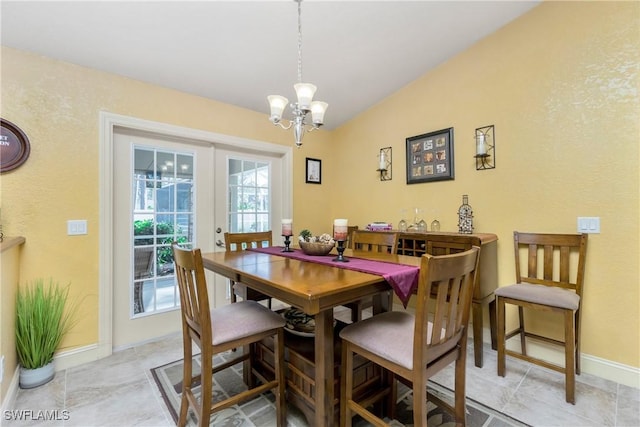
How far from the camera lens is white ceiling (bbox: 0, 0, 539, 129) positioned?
1857 mm

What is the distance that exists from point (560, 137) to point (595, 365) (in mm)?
1651

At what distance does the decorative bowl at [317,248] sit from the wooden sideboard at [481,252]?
0.97 m

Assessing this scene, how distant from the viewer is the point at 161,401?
1.78m

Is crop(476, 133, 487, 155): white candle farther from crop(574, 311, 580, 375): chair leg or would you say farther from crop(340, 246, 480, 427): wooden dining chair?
crop(340, 246, 480, 427): wooden dining chair

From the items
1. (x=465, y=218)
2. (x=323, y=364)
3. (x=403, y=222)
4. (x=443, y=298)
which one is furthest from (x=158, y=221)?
(x=465, y=218)

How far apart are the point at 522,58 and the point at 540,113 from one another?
1.60 ft

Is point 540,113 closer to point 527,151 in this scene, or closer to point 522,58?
point 527,151

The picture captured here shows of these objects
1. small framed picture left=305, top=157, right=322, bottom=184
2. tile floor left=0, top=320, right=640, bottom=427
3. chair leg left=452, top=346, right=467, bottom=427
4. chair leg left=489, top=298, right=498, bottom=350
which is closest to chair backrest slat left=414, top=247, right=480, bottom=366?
chair leg left=452, top=346, right=467, bottom=427

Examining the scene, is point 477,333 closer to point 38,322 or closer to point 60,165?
point 38,322

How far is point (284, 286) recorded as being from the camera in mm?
1232

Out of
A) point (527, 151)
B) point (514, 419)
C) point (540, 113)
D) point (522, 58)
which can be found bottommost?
point (514, 419)

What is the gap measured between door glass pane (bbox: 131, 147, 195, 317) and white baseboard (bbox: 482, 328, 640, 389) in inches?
124

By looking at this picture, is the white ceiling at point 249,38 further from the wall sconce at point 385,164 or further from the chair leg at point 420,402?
the chair leg at point 420,402

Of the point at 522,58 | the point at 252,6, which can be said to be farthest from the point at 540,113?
the point at 252,6
